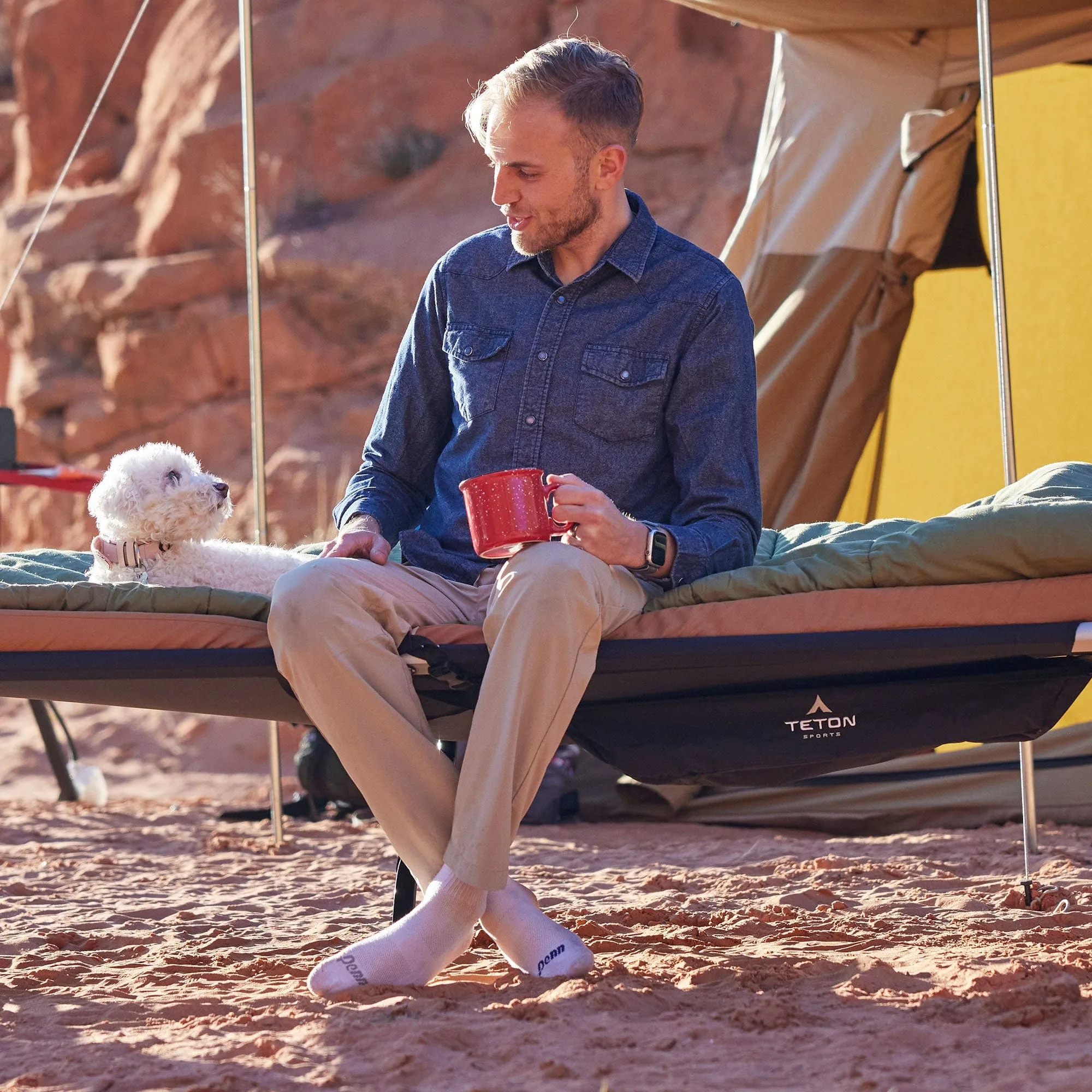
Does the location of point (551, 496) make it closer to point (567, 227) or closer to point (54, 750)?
point (567, 227)

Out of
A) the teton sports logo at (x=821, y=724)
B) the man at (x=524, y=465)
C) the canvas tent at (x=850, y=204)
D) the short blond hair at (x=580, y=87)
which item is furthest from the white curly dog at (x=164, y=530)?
the canvas tent at (x=850, y=204)

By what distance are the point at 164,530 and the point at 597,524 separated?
3.47 ft

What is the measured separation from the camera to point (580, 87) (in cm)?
262

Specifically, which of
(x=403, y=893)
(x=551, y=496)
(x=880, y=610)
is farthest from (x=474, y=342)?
(x=403, y=893)

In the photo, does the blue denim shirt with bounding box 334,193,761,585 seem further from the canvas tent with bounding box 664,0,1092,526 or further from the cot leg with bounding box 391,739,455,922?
the canvas tent with bounding box 664,0,1092,526

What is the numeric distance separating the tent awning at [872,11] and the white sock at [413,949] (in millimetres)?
2929

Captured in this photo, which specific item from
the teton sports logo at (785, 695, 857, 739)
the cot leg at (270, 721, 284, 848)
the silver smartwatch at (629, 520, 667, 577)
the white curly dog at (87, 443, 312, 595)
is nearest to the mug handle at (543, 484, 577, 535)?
the silver smartwatch at (629, 520, 667, 577)

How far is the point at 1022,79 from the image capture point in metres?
4.46

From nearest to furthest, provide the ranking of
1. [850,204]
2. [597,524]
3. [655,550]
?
[597,524], [655,550], [850,204]

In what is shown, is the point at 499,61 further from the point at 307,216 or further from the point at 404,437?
the point at 404,437

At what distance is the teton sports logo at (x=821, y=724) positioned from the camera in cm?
248

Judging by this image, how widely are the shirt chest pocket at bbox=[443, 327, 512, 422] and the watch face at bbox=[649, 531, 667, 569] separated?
0.46 metres

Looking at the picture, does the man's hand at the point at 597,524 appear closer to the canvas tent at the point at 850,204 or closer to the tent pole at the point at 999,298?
the tent pole at the point at 999,298

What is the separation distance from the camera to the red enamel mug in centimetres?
223
